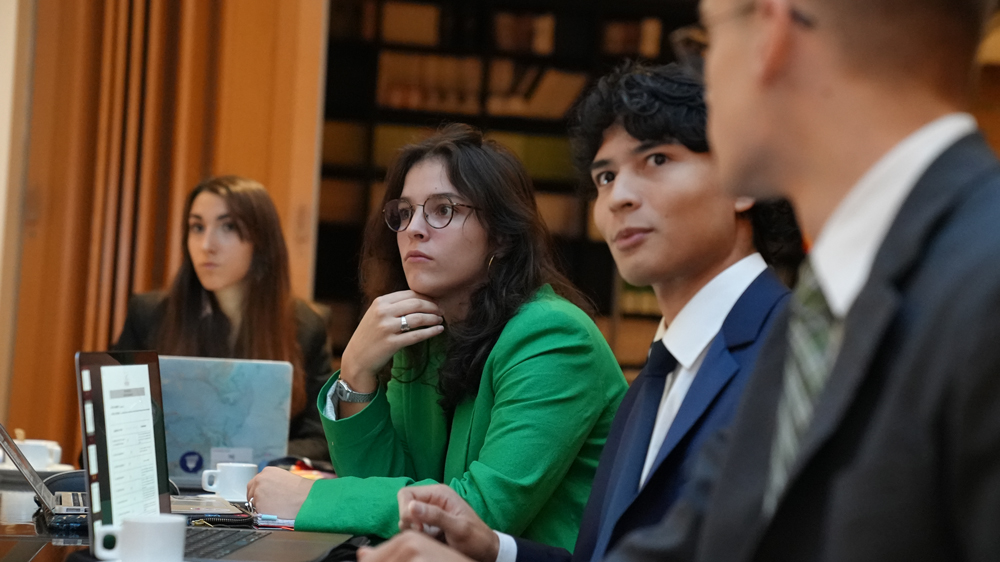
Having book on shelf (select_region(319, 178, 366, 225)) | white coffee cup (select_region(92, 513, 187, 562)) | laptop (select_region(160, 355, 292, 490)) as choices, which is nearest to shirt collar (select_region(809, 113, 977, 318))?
white coffee cup (select_region(92, 513, 187, 562))

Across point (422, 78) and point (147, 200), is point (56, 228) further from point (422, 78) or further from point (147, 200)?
point (422, 78)

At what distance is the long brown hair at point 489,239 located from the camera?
Answer: 1810mm

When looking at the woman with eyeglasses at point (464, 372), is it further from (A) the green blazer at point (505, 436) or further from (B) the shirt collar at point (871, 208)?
(B) the shirt collar at point (871, 208)

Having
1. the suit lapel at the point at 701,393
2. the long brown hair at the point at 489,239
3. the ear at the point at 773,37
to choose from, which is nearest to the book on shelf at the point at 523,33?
the long brown hair at the point at 489,239

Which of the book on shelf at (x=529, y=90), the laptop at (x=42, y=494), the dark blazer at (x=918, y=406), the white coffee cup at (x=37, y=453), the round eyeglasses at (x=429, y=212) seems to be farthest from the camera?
the book on shelf at (x=529, y=90)

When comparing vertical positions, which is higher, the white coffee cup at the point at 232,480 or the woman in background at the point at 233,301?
the woman in background at the point at 233,301

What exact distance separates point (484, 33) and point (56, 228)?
2730 millimetres

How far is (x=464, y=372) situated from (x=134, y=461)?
659 millimetres

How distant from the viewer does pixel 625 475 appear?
1.24 metres

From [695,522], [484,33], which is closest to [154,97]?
[484,33]

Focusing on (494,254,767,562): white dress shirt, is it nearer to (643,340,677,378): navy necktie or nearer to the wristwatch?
(643,340,677,378): navy necktie

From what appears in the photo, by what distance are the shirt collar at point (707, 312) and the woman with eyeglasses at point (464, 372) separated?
0.38 m

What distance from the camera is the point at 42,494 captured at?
1431 millimetres

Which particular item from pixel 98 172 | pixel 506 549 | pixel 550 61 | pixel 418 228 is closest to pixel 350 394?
pixel 418 228
